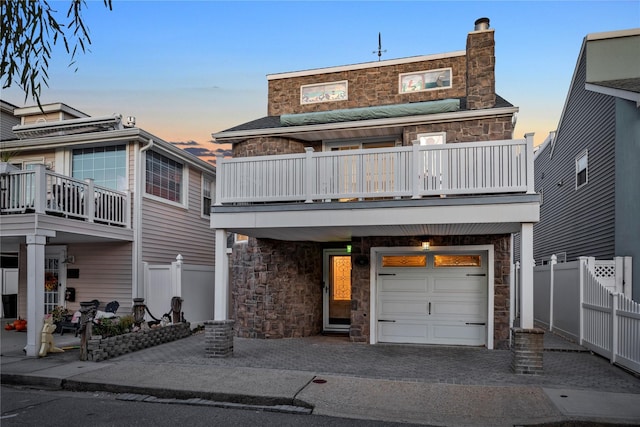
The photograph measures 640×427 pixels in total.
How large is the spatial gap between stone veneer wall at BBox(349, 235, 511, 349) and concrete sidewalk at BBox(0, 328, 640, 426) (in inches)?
31.5

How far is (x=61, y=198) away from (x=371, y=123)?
7528mm

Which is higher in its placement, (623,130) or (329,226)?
(623,130)

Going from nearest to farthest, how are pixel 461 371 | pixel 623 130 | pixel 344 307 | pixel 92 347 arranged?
pixel 461 371 → pixel 92 347 → pixel 623 130 → pixel 344 307

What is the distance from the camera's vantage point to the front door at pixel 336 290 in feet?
42.0

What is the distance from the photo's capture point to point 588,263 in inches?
401

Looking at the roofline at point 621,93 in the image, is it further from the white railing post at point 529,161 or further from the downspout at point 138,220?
the downspout at point 138,220

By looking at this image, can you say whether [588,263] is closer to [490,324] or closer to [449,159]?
[490,324]

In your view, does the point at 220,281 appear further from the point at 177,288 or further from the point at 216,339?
the point at 177,288

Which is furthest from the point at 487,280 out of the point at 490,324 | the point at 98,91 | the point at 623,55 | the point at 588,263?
the point at 98,91

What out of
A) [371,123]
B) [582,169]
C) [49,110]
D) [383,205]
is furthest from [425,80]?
[49,110]

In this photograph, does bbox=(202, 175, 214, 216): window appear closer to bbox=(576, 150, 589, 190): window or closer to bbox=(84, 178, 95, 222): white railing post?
bbox=(84, 178, 95, 222): white railing post

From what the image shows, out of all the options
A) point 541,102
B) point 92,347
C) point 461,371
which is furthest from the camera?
point 541,102

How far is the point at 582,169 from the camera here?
47.7ft

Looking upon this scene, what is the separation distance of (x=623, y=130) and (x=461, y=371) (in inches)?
299
